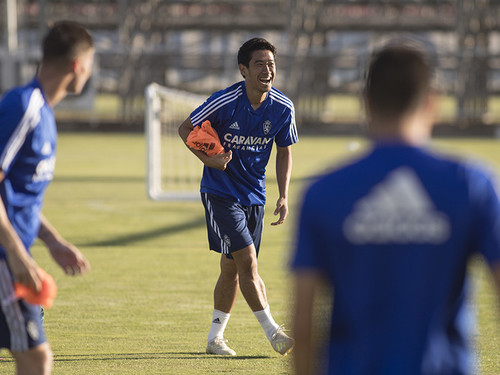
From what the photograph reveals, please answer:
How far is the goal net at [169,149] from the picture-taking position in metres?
13.2

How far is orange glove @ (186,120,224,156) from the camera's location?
6031mm

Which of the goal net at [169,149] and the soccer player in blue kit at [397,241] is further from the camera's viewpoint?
the goal net at [169,149]

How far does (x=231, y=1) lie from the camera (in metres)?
36.2

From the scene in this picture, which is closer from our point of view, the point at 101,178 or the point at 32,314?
the point at 32,314

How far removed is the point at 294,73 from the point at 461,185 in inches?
1218

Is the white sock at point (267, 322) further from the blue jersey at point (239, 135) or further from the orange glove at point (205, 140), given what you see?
the orange glove at point (205, 140)

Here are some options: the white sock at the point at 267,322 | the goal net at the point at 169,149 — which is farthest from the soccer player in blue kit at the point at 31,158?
the goal net at the point at 169,149

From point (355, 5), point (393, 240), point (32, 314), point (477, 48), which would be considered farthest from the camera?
point (355, 5)

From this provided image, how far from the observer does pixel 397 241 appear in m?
2.46

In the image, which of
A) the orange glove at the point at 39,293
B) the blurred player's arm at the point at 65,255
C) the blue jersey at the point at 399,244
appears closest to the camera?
the blue jersey at the point at 399,244

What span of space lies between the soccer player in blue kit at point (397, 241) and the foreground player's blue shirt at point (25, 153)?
1.65m

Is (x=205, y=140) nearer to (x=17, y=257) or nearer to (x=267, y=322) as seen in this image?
(x=267, y=322)

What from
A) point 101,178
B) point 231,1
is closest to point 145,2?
point 231,1

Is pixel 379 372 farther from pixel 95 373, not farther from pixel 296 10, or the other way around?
pixel 296 10
